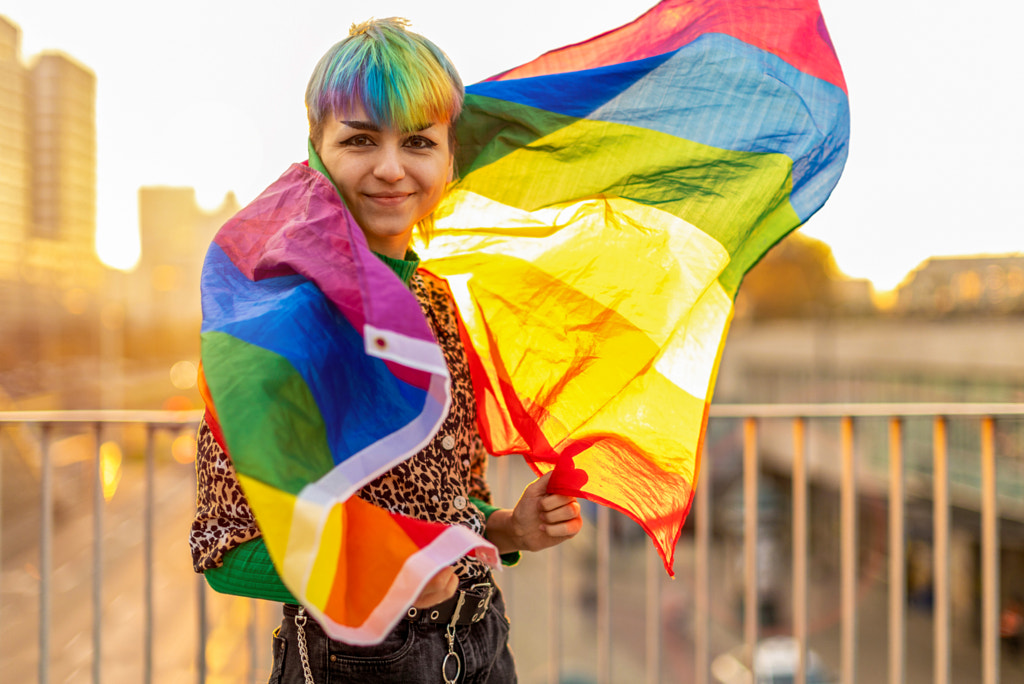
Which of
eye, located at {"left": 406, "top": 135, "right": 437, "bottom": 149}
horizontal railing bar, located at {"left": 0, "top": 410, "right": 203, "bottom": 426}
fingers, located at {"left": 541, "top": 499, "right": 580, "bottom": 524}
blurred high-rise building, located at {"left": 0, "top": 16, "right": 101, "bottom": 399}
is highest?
blurred high-rise building, located at {"left": 0, "top": 16, "right": 101, "bottom": 399}

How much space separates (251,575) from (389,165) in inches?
22.9

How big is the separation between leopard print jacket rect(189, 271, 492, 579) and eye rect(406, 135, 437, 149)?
0.25 metres

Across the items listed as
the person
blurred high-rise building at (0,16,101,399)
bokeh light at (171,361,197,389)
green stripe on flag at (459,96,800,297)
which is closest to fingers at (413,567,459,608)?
the person

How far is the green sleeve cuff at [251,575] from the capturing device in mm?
871

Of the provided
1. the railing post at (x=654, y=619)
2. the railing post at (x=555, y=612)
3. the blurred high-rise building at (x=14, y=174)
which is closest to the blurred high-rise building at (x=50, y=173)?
the blurred high-rise building at (x=14, y=174)

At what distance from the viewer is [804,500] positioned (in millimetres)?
2434

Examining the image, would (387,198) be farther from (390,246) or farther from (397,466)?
(397,466)

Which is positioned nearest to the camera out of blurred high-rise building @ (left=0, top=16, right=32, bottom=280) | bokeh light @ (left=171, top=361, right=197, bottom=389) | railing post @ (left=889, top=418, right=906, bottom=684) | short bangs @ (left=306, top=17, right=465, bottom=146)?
short bangs @ (left=306, top=17, right=465, bottom=146)

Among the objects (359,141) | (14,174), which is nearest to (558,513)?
(359,141)

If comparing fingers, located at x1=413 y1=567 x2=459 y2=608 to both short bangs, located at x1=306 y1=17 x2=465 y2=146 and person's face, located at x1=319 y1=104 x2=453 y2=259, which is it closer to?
person's face, located at x1=319 y1=104 x2=453 y2=259

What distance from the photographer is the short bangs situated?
985 mm

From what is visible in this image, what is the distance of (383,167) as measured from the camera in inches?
39.4

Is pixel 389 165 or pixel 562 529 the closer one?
pixel 389 165

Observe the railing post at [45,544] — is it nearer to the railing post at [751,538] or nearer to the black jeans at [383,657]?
the black jeans at [383,657]
